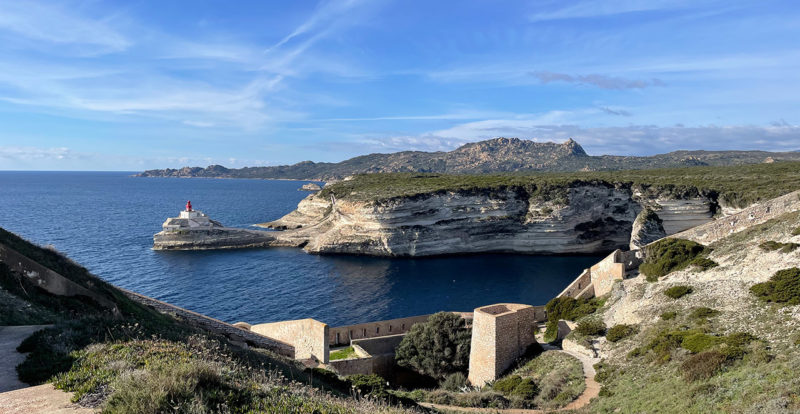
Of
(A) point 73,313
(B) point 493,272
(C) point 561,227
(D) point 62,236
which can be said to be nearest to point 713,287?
(A) point 73,313

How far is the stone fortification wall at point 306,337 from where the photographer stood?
20734 mm

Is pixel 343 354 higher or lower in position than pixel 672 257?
lower

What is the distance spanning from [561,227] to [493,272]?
14956 mm

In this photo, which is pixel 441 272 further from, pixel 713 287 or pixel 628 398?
pixel 628 398

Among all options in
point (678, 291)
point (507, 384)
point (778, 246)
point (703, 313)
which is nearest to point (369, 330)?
point (507, 384)

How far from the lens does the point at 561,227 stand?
204 feet

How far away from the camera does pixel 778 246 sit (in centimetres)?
2036

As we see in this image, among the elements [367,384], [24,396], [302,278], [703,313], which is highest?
[24,396]

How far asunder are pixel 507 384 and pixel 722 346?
8044 millimetres

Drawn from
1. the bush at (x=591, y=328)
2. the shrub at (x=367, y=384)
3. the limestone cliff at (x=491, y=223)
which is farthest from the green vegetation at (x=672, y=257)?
the limestone cliff at (x=491, y=223)

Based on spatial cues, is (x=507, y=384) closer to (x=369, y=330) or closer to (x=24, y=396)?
(x=369, y=330)

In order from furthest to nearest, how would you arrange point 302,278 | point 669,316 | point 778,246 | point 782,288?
point 302,278
point 778,246
point 669,316
point 782,288

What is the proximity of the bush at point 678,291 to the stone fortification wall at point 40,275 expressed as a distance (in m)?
22.5

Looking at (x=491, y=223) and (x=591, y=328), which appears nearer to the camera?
(x=591, y=328)
